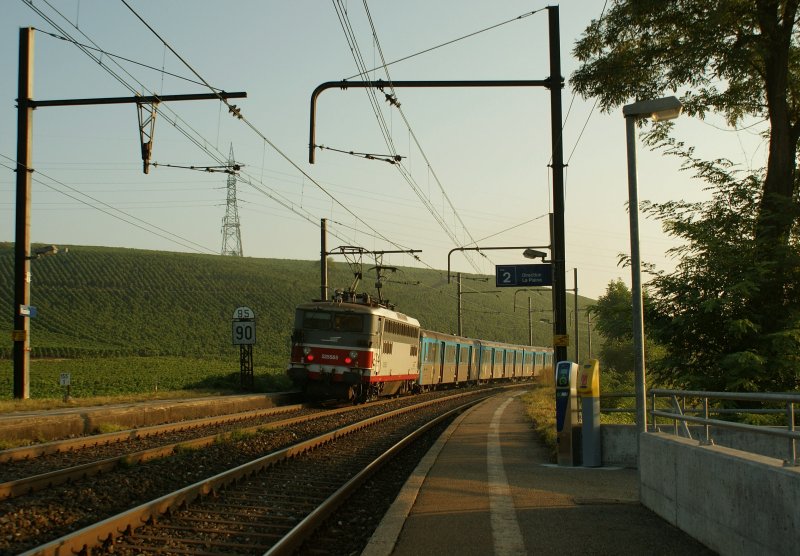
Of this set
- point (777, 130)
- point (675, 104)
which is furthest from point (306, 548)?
point (777, 130)

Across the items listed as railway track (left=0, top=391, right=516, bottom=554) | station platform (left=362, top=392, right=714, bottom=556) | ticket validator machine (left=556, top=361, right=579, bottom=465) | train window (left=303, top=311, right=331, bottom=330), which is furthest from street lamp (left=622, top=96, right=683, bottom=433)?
train window (left=303, top=311, right=331, bottom=330)

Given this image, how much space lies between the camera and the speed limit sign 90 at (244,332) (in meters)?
26.9

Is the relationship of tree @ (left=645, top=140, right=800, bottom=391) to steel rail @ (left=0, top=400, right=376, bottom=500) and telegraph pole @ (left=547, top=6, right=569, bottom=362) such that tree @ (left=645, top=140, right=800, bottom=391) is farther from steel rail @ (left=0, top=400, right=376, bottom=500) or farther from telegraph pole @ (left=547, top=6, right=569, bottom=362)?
steel rail @ (left=0, top=400, right=376, bottom=500)

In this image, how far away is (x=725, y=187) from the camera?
15359 mm

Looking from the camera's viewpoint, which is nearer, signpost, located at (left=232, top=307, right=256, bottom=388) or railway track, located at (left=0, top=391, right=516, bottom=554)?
railway track, located at (left=0, top=391, right=516, bottom=554)

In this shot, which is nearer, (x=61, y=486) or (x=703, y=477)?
(x=703, y=477)

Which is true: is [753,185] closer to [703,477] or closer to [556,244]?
[556,244]

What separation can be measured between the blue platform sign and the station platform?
16.8ft

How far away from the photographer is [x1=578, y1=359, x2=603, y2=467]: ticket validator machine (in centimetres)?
1133

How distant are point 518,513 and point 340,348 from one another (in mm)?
17118

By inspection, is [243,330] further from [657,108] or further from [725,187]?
[657,108]

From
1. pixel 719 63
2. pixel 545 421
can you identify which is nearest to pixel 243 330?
pixel 545 421

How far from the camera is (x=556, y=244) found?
1452 cm

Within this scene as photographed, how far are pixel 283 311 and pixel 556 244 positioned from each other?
78.8 metres
